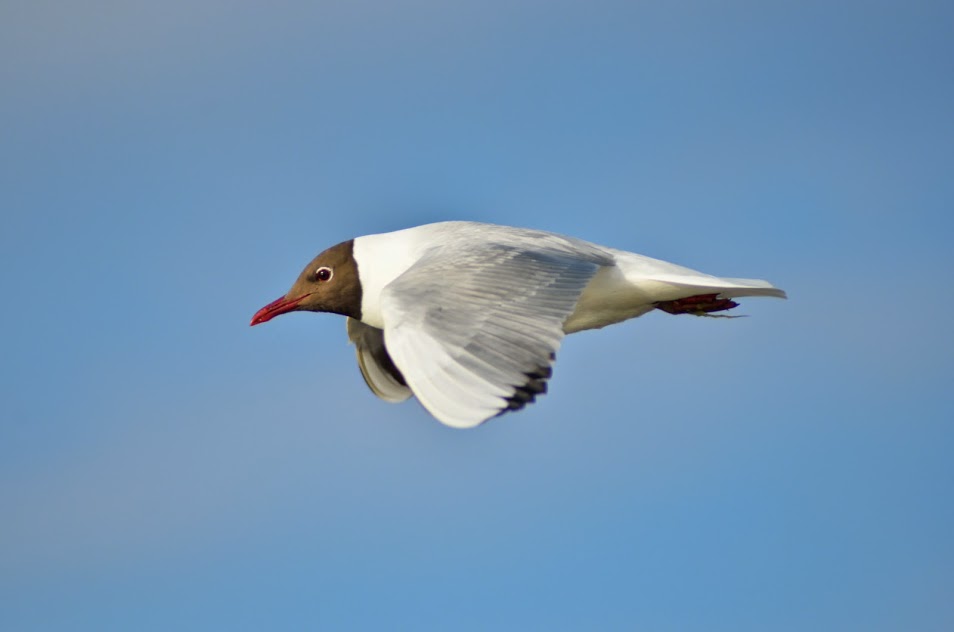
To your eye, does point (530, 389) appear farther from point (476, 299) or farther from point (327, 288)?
point (327, 288)

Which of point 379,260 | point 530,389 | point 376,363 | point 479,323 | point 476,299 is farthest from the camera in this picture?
point 376,363

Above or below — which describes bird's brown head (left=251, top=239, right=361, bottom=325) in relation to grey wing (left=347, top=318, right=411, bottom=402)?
above

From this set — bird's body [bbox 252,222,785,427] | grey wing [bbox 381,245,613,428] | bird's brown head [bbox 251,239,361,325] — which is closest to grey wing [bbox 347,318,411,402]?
bird's body [bbox 252,222,785,427]

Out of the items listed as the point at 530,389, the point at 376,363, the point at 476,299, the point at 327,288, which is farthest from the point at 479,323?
the point at 376,363

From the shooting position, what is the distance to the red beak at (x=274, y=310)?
11.1 metres

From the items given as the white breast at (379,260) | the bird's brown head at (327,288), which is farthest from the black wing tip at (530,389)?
the bird's brown head at (327,288)

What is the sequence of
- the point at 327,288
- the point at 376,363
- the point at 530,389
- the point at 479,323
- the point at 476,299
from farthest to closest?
the point at 376,363 → the point at 327,288 → the point at 476,299 → the point at 479,323 → the point at 530,389

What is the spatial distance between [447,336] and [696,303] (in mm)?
3229

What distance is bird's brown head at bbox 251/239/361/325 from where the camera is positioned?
10.8 meters

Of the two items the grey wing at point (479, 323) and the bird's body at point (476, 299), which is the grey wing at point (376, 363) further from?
the grey wing at point (479, 323)

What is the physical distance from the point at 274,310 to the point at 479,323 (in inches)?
146

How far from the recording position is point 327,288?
10.9 meters

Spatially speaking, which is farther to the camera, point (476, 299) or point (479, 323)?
point (476, 299)

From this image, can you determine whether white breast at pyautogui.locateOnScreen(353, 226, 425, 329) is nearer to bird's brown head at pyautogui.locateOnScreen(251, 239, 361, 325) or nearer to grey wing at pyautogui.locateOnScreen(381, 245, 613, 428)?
bird's brown head at pyautogui.locateOnScreen(251, 239, 361, 325)
